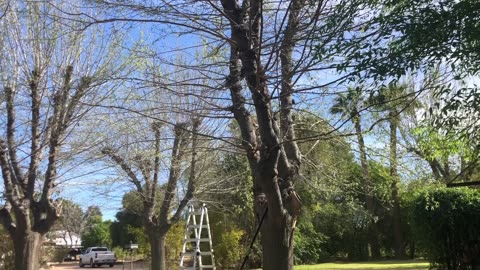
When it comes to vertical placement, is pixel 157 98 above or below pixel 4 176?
above

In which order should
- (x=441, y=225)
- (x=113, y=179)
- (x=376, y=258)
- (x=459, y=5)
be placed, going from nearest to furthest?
1. (x=459, y=5)
2. (x=441, y=225)
3. (x=113, y=179)
4. (x=376, y=258)

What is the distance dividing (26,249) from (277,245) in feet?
27.4

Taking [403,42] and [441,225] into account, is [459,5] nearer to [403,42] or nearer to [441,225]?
[403,42]

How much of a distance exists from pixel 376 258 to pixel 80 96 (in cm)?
2657

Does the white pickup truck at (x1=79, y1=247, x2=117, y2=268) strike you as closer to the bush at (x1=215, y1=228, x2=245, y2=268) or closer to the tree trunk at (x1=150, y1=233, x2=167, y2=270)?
the bush at (x1=215, y1=228, x2=245, y2=268)

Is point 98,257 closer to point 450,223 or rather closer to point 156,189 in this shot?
point 156,189

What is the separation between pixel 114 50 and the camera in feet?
45.7

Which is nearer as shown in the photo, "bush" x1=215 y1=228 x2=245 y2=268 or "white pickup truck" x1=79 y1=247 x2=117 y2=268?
"bush" x1=215 y1=228 x2=245 y2=268

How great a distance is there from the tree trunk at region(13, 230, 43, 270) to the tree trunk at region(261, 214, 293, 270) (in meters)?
8.03

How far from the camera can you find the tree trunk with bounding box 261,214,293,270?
7688mm

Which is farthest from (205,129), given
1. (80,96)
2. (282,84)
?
(282,84)

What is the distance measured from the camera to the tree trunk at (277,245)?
303 inches

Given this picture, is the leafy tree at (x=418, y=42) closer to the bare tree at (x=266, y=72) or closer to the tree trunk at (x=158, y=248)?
the bare tree at (x=266, y=72)

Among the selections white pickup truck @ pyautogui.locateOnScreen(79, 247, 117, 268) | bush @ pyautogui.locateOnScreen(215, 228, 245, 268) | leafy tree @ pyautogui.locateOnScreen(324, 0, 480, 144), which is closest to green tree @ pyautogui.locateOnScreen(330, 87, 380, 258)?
leafy tree @ pyautogui.locateOnScreen(324, 0, 480, 144)
